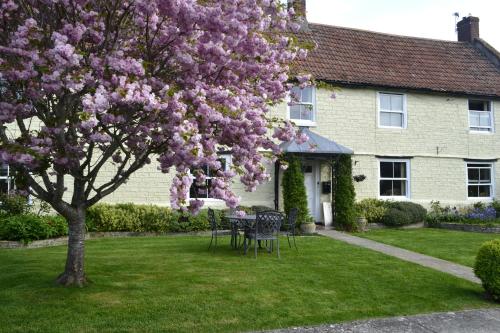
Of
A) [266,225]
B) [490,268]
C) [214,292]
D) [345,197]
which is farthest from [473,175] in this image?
[214,292]

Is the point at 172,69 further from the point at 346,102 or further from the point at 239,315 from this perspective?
the point at 346,102

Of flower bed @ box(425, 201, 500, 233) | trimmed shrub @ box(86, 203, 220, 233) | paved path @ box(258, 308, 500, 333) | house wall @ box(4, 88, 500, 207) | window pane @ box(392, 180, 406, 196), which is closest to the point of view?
paved path @ box(258, 308, 500, 333)

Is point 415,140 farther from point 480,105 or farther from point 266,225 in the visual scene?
point 266,225

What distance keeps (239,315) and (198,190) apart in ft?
6.29

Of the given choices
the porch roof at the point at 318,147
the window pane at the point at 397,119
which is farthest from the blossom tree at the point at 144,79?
the window pane at the point at 397,119

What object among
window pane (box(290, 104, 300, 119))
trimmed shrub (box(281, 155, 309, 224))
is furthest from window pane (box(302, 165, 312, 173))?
window pane (box(290, 104, 300, 119))

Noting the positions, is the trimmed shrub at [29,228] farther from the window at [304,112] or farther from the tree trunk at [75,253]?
the window at [304,112]

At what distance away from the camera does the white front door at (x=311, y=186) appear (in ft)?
57.9

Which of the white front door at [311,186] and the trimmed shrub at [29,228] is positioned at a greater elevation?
the white front door at [311,186]

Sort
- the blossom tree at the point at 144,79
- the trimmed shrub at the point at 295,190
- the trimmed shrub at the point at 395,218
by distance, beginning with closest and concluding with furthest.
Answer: the blossom tree at the point at 144,79 → the trimmed shrub at the point at 295,190 → the trimmed shrub at the point at 395,218

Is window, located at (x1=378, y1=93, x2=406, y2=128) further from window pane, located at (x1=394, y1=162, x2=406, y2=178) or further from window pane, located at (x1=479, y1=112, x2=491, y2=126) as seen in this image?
window pane, located at (x1=479, y1=112, x2=491, y2=126)

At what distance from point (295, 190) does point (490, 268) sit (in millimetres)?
8532

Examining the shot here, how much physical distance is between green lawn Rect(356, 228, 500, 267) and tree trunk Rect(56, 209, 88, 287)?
812 cm

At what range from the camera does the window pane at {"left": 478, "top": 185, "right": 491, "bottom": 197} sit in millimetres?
20562
